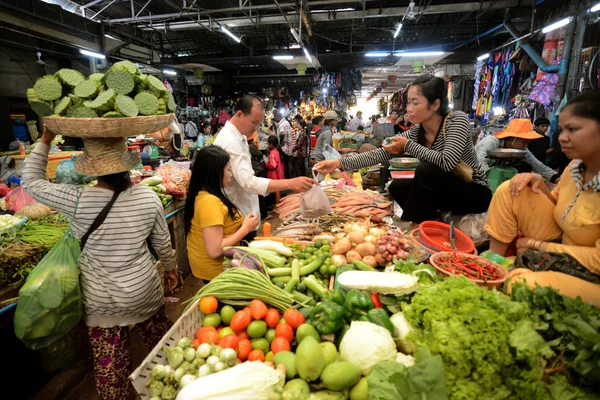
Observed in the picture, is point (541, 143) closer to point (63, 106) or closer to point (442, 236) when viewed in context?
point (442, 236)

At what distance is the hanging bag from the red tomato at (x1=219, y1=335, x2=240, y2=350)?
2611 mm

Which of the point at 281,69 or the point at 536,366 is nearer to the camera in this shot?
the point at 536,366

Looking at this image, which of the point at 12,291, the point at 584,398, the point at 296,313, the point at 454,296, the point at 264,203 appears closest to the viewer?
the point at 584,398

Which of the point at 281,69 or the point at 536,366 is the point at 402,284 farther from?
the point at 281,69

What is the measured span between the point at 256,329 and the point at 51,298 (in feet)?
3.98

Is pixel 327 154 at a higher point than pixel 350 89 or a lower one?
lower

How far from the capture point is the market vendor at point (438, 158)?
120 inches

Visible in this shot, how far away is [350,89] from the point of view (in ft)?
51.6

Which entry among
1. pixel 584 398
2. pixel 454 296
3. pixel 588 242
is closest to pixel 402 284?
pixel 454 296

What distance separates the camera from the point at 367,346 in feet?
4.68

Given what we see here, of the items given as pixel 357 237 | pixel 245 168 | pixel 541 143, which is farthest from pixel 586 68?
pixel 245 168

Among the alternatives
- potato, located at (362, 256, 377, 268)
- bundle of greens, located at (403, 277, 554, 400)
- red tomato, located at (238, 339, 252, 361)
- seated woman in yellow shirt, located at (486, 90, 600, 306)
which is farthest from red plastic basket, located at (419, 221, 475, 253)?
red tomato, located at (238, 339, 252, 361)

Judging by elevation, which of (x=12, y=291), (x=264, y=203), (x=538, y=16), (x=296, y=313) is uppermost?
(x=538, y=16)

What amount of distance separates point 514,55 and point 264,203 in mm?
7255
